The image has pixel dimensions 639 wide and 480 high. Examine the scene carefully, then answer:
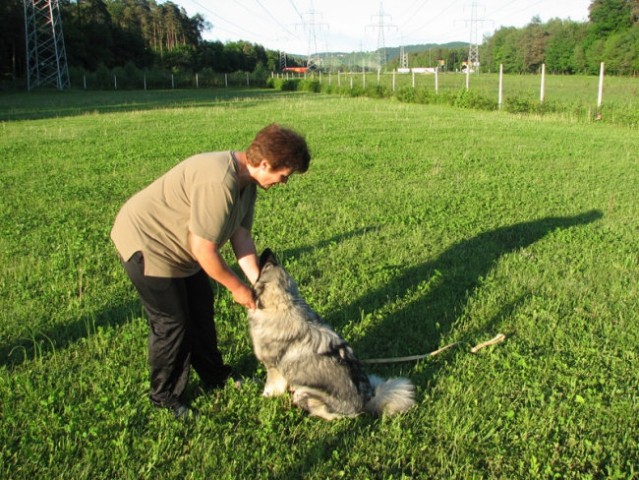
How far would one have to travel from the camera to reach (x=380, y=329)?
14.4 ft

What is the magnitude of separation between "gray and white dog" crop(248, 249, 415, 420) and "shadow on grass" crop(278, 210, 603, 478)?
170 millimetres

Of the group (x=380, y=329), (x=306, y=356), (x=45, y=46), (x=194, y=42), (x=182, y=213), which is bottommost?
(x=380, y=329)

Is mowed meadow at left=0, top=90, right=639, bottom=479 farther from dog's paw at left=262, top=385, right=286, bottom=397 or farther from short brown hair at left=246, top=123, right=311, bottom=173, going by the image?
short brown hair at left=246, top=123, right=311, bottom=173

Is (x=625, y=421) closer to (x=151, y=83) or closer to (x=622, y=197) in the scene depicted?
(x=622, y=197)

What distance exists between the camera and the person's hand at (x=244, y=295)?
9.54 feet

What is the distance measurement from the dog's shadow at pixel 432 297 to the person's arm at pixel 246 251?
1.22 m

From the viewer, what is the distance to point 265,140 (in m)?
2.71

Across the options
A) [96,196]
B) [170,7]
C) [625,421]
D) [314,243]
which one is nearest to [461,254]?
[314,243]

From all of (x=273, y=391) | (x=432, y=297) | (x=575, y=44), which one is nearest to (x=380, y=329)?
(x=432, y=297)

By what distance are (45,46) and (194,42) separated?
50.5m

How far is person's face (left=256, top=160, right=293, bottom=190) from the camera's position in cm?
276

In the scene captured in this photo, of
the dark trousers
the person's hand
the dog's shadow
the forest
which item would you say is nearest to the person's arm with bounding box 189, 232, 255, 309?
the person's hand

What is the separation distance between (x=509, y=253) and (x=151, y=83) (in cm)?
5590

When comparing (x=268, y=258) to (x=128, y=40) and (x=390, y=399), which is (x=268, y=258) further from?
(x=128, y=40)
